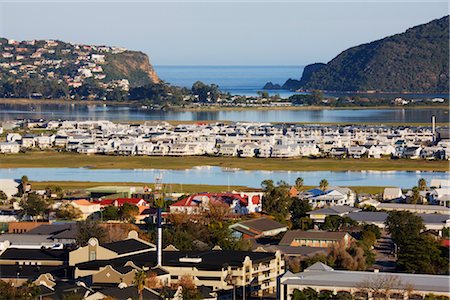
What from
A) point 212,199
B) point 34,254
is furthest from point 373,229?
point 34,254

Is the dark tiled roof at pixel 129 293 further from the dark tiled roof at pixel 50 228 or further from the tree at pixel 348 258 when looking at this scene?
the dark tiled roof at pixel 50 228

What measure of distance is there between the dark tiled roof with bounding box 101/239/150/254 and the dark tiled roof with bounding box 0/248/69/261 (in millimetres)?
711

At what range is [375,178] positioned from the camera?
32.1 meters

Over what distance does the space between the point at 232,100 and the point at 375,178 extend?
143ft

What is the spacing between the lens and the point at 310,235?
66.2 feet

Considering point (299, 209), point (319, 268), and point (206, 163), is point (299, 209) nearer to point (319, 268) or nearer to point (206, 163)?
point (319, 268)

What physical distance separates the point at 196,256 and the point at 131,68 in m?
90.2

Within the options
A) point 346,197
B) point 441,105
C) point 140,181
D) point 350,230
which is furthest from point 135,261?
point 441,105

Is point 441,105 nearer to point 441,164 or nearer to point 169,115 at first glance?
point 169,115

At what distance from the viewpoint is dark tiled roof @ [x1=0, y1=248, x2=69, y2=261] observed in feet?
58.4

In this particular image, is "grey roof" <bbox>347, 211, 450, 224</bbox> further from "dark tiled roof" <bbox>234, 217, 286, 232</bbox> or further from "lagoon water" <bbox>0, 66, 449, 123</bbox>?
"lagoon water" <bbox>0, 66, 449, 123</bbox>

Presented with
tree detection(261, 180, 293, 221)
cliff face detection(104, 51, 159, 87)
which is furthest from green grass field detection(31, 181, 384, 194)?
cliff face detection(104, 51, 159, 87)

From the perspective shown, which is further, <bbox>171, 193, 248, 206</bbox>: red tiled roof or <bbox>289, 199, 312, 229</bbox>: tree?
<bbox>171, 193, 248, 206</bbox>: red tiled roof

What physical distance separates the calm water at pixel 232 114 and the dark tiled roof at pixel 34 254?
39.9 meters
